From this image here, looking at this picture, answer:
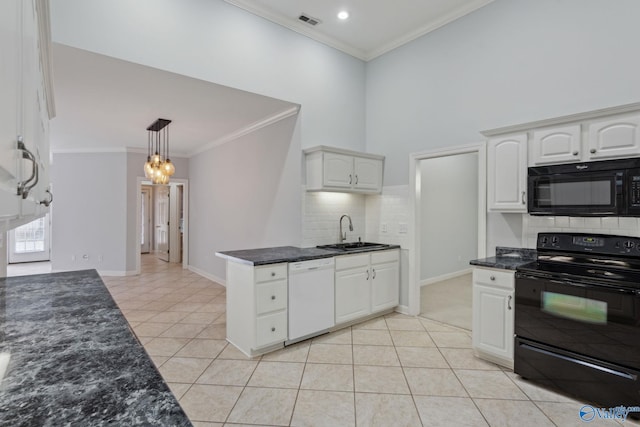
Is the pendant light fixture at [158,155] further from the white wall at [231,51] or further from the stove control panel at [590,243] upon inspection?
the stove control panel at [590,243]

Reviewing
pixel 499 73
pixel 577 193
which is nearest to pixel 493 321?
pixel 577 193

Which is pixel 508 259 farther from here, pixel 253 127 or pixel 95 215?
pixel 95 215

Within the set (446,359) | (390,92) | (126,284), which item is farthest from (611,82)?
(126,284)

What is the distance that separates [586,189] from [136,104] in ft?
15.9

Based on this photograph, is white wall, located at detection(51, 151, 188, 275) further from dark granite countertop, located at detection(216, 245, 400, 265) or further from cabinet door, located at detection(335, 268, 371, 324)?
cabinet door, located at detection(335, 268, 371, 324)

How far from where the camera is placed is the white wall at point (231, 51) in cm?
271

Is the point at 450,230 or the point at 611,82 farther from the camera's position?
the point at 450,230

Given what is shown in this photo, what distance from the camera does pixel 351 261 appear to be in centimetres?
376

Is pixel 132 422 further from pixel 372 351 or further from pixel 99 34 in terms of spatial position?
pixel 99 34

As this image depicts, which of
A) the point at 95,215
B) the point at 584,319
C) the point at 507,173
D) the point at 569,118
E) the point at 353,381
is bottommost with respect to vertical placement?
the point at 353,381

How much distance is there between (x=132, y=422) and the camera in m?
0.79

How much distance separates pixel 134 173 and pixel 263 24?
472 cm

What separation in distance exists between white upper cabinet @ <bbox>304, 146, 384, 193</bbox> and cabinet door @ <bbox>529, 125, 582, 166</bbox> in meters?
1.91

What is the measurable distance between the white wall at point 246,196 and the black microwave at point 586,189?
2510mm
